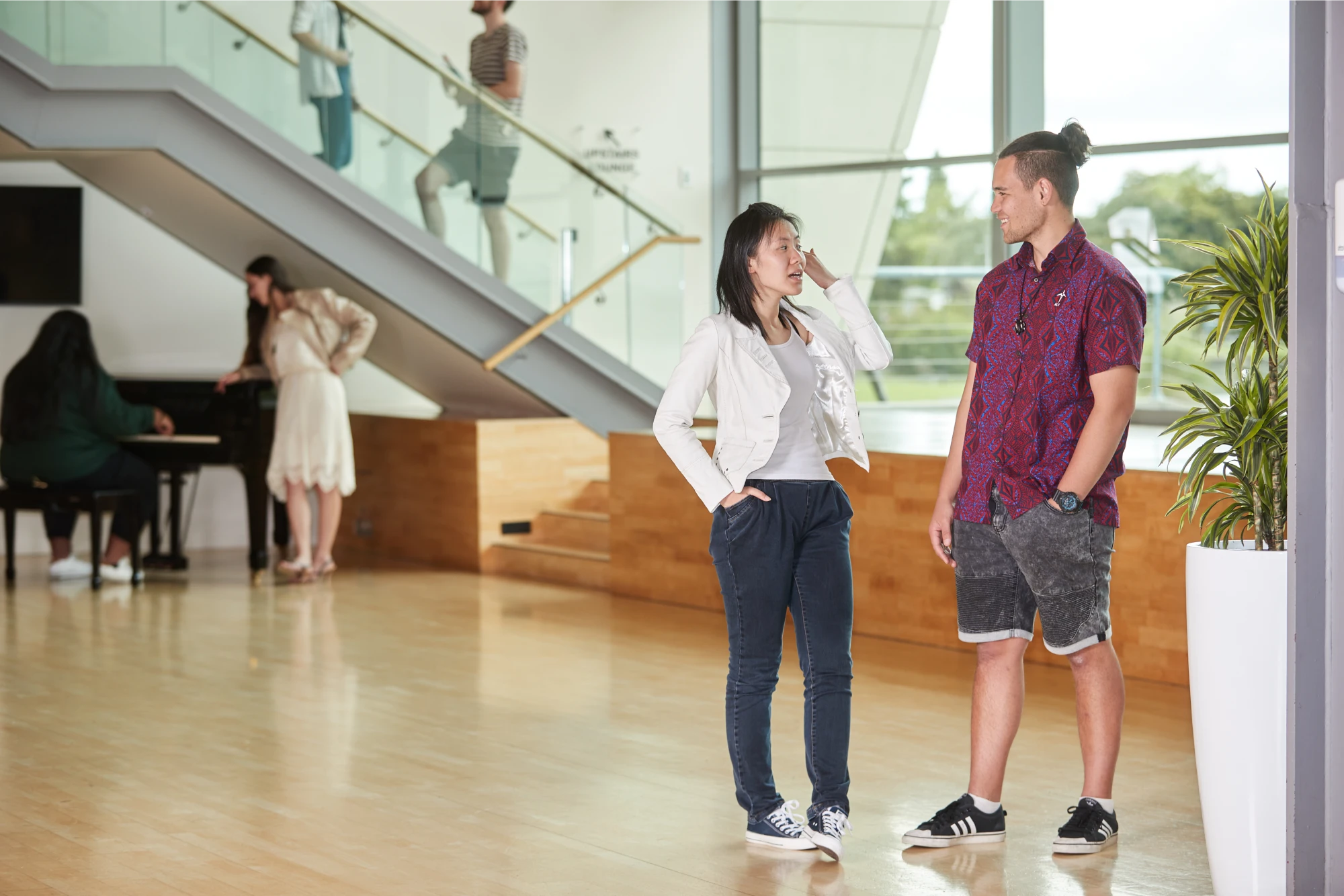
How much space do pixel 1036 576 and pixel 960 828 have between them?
2.01 feet

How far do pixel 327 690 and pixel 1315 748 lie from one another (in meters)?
3.52

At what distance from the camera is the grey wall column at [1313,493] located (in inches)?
113

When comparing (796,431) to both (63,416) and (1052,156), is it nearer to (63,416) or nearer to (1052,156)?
(1052,156)

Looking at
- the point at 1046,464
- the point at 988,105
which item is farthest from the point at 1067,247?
the point at 988,105

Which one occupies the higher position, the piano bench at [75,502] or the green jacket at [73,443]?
the green jacket at [73,443]

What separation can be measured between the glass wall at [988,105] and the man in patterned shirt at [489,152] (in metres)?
3.28

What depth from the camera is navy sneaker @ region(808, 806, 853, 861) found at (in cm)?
354

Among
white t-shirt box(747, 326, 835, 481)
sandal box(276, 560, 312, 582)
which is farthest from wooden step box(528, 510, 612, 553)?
white t-shirt box(747, 326, 835, 481)

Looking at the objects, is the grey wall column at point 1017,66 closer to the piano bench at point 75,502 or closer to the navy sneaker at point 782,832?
the piano bench at point 75,502

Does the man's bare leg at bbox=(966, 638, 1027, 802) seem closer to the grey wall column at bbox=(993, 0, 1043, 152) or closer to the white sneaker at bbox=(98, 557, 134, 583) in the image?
the white sneaker at bbox=(98, 557, 134, 583)

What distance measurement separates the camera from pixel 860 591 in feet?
21.5

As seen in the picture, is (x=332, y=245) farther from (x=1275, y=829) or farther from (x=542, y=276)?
(x=1275, y=829)

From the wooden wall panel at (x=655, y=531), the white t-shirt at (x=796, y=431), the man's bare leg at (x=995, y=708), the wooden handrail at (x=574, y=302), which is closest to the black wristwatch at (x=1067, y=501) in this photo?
the man's bare leg at (x=995, y=708)

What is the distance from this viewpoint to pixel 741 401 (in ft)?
11.5
